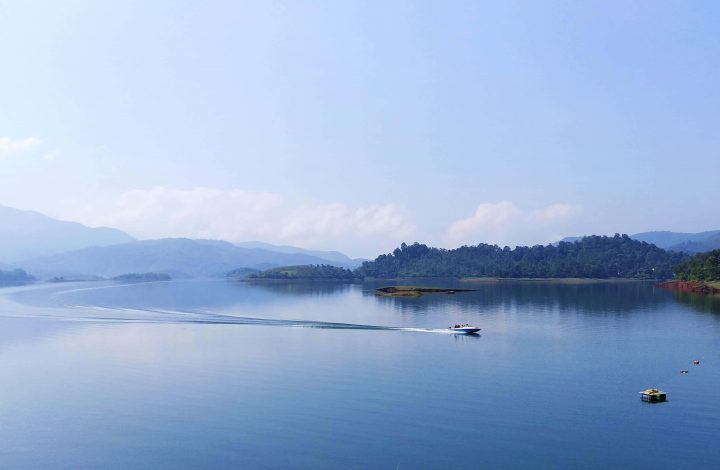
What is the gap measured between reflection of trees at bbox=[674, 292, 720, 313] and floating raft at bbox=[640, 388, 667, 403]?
90.8 metres

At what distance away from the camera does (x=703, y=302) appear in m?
149

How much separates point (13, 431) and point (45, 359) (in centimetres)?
3615

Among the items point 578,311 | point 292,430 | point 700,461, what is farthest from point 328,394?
point 578,311

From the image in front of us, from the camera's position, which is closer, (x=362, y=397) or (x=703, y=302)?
(x=362, y=397)

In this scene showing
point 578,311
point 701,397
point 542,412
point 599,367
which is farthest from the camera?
point 578,311

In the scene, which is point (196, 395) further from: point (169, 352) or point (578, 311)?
point (578, 311)

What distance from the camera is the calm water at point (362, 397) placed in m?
38.8

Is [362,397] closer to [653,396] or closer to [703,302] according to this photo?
[653,396]

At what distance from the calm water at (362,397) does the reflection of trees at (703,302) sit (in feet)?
114

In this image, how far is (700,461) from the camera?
36812 mm

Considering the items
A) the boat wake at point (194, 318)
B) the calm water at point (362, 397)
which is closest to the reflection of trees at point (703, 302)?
the calm water at point (362, 397)

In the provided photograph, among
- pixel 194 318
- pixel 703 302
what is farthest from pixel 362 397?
pixel 703 302

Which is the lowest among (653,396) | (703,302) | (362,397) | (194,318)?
(362,397)

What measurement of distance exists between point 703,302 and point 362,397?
133m
